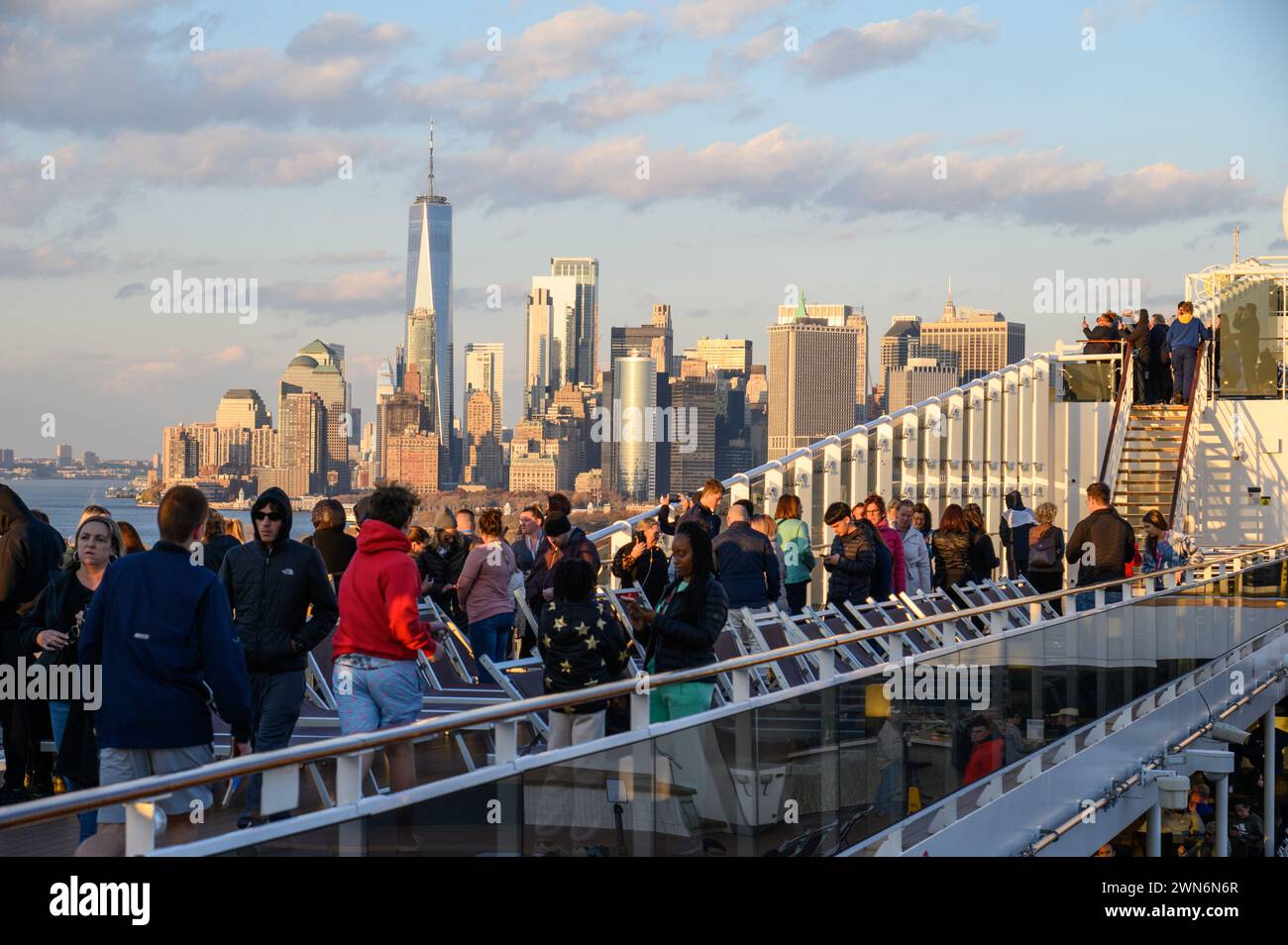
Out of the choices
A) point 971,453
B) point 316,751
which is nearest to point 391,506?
point 316,751

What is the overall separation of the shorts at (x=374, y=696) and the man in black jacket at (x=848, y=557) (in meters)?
5.37

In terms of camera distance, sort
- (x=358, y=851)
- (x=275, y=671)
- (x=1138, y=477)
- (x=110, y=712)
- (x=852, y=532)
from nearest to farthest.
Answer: (x=358, y=851)
(x=110, y=712)
(x=275, y=671)
(x=852, y=532)
(x=1138, y=477)

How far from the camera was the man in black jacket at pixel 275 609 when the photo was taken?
6445 millimetres

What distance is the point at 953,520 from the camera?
13430mm

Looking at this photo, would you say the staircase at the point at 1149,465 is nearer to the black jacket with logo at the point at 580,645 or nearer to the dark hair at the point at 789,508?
the dark hair at the point at 789,508

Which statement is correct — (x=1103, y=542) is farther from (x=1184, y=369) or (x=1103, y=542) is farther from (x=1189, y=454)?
(x=1184, y=369)

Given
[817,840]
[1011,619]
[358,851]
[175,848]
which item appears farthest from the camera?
[1011,619]

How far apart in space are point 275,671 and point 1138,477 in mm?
17300

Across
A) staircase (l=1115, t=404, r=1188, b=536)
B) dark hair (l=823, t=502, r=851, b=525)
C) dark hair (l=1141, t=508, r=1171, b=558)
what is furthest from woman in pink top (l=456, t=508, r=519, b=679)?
staircase (l=1115, t=404, r=1188, b=536)

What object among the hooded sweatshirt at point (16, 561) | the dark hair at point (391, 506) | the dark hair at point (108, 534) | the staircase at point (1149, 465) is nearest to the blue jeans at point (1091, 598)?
the dark hair at point (391, 506)

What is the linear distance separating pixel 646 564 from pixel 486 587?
207 centimetres

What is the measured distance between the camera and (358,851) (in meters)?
3.94

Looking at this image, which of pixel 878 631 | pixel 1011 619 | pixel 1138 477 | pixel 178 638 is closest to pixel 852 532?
pixel 1011 619
